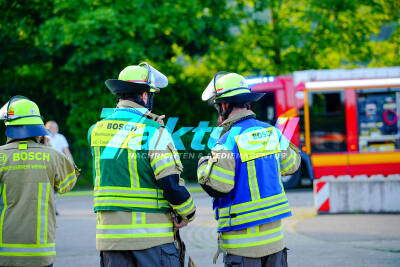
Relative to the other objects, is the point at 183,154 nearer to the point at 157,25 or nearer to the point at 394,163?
the point at 157,25

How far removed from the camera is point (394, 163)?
14.9m

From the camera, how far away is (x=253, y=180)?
3.94 meters

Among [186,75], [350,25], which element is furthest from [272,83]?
[350,25]

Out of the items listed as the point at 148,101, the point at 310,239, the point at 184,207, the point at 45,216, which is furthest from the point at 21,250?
the point at 310,239

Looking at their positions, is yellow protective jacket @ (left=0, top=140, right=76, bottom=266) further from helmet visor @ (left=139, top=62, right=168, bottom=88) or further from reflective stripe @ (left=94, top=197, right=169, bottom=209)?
helmet visor @ (left=139, top=62, right=168, bottom=88)

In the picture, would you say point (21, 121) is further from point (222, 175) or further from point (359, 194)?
point (359, 194)

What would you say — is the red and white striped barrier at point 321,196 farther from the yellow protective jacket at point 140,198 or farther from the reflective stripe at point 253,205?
the yellow protective jacket at point 140,198

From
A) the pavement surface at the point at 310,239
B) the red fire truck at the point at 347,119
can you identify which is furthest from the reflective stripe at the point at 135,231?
the red fire truck at the point at 347,119

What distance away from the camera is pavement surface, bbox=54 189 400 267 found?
7.19 metres

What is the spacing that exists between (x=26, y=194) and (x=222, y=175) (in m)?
1.54

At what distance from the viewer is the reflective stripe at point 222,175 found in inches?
151

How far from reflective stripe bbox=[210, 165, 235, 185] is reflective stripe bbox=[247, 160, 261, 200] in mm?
140

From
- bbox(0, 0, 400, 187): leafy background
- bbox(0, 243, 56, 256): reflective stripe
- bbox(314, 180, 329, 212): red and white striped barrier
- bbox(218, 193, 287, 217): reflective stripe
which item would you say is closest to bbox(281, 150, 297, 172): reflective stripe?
bbox(218, 193, 287, 217): reflective stripe

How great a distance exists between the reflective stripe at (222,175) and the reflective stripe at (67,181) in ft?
4.43
